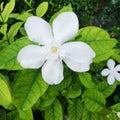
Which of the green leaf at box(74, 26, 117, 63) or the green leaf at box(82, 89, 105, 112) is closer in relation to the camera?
the green leaf at box(74, 26, 117, 63)

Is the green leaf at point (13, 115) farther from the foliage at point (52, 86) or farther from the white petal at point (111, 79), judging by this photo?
the white petal at point (111, 79)

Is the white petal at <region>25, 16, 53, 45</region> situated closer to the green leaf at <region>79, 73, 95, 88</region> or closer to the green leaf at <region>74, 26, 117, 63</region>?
the green leaf at <region>74, 26, 117, 63</region>

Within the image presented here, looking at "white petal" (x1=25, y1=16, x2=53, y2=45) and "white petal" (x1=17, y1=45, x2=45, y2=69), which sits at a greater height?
"white petal" (x1=25, y1=16, x2=53, y2=45)

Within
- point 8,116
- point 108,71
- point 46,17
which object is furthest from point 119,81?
point 46,17

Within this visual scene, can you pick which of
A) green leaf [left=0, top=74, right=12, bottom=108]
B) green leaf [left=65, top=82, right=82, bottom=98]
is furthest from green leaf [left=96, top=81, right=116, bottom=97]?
green leaf [left=0, top=74, right=12, bottom=108]

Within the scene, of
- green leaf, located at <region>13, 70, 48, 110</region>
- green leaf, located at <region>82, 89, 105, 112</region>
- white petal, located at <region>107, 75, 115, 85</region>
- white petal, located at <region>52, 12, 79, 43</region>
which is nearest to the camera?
white petal, located at <region>52, 12, 79, 43</region>

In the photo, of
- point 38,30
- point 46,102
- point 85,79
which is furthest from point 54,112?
point 38,30
